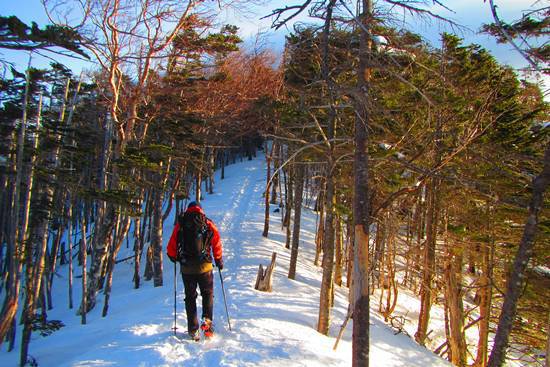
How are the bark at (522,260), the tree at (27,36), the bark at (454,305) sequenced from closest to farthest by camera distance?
the tree at (27,36) → the bark at (522,260) → the bark at (454,305)

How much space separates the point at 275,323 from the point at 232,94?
907 cm

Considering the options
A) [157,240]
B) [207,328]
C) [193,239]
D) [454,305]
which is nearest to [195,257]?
[193,239]

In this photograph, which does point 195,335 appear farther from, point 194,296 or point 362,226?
point 362,226

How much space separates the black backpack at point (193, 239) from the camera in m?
5.96

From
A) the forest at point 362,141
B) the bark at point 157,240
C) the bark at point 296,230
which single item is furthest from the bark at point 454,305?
the bark at point 157,240

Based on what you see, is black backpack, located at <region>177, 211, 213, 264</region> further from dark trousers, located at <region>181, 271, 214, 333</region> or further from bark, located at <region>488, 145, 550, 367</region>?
bark, located at <region>488, 145, 550, 367</region>

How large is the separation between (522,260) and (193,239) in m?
5.09

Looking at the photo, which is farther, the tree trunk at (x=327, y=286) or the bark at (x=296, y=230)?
the bark at (x=296, y=230)

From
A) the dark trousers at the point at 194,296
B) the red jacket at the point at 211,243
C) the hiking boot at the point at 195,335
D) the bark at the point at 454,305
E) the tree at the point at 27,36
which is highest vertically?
the tree at the point at 27,36

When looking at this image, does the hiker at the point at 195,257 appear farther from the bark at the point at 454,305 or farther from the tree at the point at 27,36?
the bark at the point at 454,305

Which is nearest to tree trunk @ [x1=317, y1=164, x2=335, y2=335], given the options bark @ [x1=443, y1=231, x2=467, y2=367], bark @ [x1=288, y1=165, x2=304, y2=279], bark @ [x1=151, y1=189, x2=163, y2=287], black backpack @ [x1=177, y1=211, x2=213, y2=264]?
black backpack @ [x1=177, y1=211, x2=213, y2=264]

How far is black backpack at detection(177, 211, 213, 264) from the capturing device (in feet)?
19.6

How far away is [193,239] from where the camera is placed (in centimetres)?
599

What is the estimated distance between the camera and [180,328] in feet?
21.3
